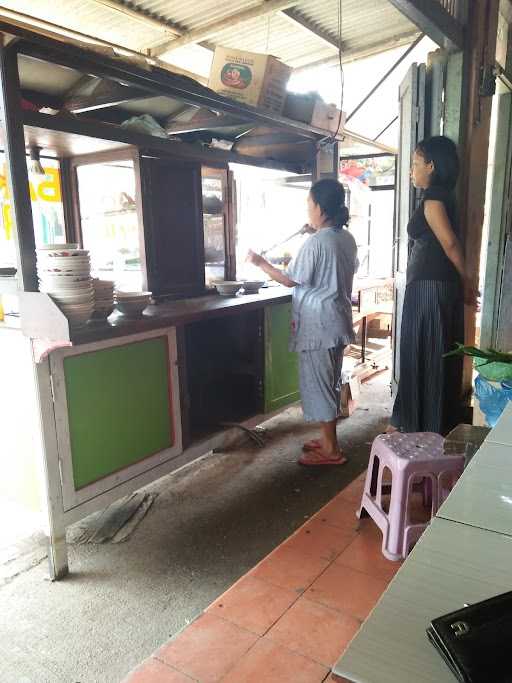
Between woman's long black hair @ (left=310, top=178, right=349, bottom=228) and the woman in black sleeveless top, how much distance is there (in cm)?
44

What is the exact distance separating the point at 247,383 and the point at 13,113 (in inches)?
93.2

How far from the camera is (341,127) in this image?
3.88m

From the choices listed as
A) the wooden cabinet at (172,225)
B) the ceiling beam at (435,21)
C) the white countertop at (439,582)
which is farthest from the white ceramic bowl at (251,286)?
the white countertop at (439,582)

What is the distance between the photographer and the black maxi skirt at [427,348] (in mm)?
2898

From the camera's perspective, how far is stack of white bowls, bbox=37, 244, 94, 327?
2.03 metres

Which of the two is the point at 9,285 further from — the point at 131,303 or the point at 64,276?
the point at 131,303

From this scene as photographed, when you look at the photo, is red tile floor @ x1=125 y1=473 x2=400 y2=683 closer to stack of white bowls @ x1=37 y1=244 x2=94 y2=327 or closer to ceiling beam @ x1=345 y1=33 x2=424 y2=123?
stack of white bowls @ x1=37 y1=244 x2=94 y2=327

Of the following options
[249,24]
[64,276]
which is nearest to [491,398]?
[64,276]

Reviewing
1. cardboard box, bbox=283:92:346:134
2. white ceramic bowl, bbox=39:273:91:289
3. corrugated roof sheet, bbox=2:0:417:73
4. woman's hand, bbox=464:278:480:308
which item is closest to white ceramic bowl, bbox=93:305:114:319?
white ceramic bowl, bbox=39:273:91:289

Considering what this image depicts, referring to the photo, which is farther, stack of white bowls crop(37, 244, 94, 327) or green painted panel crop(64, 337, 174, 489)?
green painted panel crop(64, 337, 174, 489)

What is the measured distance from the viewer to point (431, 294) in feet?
9.50

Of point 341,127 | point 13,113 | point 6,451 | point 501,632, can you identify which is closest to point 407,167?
point 341,127

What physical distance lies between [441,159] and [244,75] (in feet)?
4.22

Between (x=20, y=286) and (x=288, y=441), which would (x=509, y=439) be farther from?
(x=288, y=441)
